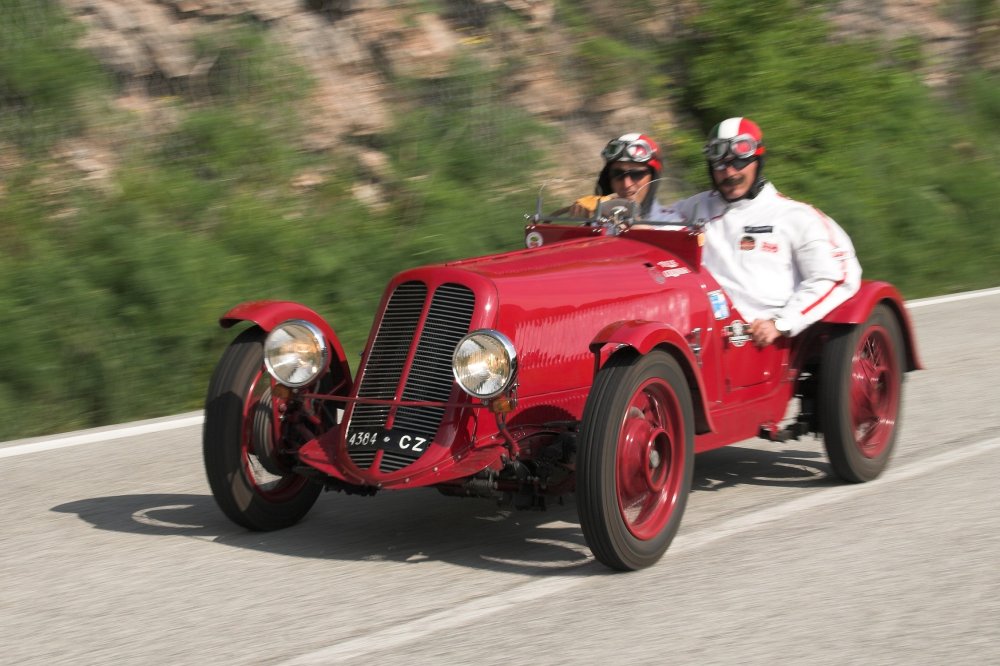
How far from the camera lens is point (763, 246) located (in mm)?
6773

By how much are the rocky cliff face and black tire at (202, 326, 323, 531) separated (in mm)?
7007

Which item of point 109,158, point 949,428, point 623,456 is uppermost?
point 109,158

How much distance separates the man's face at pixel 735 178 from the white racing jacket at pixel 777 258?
0.05m

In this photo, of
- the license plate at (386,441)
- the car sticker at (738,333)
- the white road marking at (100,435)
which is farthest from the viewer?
the white road marking at (100,435)

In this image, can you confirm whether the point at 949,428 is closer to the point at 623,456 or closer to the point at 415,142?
the point at 623,456

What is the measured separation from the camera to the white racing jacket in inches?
261

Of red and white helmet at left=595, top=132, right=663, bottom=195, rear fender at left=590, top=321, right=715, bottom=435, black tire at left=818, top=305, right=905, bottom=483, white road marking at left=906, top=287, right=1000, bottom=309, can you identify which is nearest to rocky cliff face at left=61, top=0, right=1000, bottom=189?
white road marking at left=906, top=287, right=1000, bottom=309

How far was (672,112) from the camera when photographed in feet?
50.8

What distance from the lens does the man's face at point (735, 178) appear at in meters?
6.90

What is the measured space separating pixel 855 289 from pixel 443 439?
8.05ft

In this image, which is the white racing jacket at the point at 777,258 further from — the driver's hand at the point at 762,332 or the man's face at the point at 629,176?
the man's face at the point at 629,176

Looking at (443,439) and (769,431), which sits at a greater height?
(443,439)

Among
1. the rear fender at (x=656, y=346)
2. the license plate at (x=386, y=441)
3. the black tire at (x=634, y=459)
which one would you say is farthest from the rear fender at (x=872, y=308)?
the license plate at (x=386, y=441)

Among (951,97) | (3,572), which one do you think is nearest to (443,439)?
(3,572)
